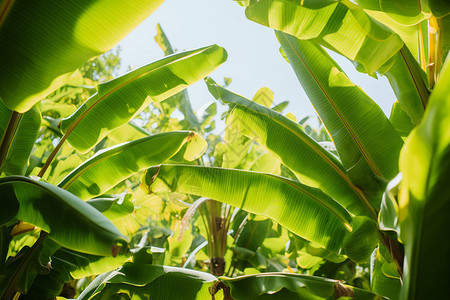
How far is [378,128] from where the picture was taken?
4.65 ft

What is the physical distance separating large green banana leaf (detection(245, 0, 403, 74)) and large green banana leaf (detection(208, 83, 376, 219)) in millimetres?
386

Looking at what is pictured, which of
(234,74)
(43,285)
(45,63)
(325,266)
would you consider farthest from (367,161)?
(234,74)

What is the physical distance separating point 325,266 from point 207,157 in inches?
52.3

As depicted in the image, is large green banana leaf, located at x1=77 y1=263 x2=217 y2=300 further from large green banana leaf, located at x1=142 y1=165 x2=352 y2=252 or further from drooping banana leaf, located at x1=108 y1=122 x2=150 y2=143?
drooping banana leaf, located at x1=108 y1=122 x2=150 y2=143

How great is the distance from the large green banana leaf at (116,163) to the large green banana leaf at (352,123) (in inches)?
27.9

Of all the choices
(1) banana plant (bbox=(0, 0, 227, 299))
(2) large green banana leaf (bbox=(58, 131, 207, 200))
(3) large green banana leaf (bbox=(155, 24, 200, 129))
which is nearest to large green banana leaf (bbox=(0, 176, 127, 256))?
(1) banana plant (bbox=(0, 0, 227, 299))

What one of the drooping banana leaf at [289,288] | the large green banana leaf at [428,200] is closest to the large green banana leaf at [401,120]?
the drooping banana leaf at [289,288]

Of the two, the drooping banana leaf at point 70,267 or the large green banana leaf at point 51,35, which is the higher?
the large green banana leaf at point 51,35

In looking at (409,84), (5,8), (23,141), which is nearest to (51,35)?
(5,8)

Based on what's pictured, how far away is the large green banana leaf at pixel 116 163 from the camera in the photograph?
1548 mm

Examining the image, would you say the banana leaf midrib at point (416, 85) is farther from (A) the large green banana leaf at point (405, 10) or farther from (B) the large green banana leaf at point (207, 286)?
(B) the large green banana leaf at point (207, 286)

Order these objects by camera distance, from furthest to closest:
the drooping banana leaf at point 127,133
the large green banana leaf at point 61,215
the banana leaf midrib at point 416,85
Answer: the drooping banana leaf at point 127,133 < the banana leaf midrib at point 416,85 < the large green banana leaf at point 61,215

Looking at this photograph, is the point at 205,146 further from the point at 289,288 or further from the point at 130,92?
the point at 289,288

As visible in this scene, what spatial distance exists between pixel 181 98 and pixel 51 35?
1.89m
